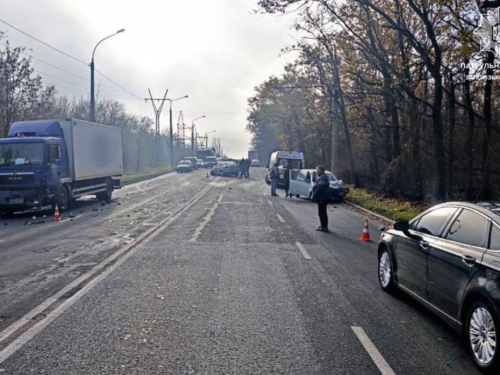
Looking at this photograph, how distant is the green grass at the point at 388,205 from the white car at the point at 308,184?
668 millimetres

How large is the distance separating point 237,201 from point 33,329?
1992 centimetres

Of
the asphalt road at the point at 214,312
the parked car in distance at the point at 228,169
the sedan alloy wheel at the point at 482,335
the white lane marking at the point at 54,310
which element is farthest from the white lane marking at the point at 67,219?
the parked car in distance at the point at 228,169

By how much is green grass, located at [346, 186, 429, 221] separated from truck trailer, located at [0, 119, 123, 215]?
12.1 m

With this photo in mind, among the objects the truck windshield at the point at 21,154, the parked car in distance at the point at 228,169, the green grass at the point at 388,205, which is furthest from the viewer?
the parked car in distance at the point at 228,169

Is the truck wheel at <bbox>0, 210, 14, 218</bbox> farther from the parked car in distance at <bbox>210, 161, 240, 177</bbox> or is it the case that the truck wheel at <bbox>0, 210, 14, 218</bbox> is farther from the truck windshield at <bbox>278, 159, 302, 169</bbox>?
the parked car in distance at <bbox>210, 161, 240, 177</bbox>

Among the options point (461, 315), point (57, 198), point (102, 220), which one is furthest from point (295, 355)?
point (57, 198)

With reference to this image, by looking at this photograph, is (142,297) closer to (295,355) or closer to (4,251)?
(295,355)

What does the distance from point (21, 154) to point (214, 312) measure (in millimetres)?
15312

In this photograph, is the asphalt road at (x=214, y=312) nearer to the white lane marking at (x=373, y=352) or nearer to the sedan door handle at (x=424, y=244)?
the white lane marking at (x=373, y=352)

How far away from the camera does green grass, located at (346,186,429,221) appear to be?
1938 cm

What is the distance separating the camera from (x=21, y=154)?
64.3 feet

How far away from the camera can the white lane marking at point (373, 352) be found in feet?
16.1

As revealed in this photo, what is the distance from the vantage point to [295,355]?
17.1ft

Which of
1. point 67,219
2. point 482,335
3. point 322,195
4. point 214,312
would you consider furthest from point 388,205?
point 482,335
